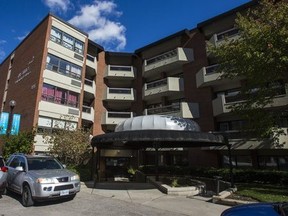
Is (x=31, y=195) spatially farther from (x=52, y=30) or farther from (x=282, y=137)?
(x=52, y=30)

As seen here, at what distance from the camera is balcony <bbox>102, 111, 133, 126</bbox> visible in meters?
32.9

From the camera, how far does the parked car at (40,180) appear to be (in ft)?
32.5

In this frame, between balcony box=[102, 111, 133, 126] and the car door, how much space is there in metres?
20.1

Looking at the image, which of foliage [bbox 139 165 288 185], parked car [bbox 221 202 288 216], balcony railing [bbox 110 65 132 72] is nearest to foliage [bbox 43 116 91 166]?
foliage [bbox 139 165 288 185]

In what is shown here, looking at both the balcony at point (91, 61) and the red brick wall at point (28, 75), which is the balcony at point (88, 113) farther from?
the red brick wall at point (28, 75)

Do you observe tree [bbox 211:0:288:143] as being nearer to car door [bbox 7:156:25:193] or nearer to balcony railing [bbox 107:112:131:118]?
car door [bbox 7:156:25:193]

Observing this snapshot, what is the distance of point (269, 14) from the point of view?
14.6m

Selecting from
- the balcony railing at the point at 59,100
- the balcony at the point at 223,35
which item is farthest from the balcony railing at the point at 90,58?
the balcony at the point at 223,35

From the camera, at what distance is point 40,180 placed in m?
9.94

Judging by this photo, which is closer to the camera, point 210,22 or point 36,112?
point 36,112

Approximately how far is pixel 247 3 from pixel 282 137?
13.4m

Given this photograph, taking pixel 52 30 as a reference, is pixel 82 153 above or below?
below

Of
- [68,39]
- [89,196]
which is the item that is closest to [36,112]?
[68,39]

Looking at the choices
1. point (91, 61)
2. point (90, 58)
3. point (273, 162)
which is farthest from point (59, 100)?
point (273, 162)
